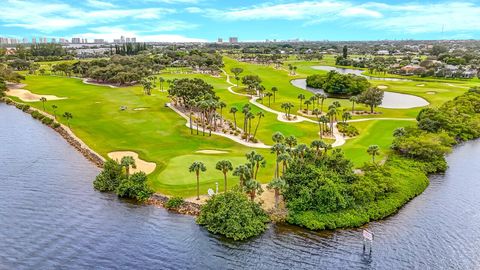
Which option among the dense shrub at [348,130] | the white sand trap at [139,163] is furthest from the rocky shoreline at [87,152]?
the dense shrub at [348,130]

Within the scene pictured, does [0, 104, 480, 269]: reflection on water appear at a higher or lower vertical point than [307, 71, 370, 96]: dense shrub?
lower

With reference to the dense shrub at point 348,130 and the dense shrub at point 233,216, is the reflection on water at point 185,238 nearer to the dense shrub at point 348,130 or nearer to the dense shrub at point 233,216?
the dense shrub at point 233,216

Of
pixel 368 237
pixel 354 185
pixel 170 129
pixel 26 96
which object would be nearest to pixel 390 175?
pixel 354 185

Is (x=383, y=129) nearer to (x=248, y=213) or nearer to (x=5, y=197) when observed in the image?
(x=248, y=213)

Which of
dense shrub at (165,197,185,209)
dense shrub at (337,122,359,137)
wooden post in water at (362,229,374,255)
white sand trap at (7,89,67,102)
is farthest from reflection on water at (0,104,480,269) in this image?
white sand trap at (7,89,67,102)

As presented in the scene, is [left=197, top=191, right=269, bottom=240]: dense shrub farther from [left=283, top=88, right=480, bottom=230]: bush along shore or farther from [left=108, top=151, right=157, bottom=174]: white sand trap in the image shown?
[left=108, top=151, right=157, bottom=174]: white sand trap

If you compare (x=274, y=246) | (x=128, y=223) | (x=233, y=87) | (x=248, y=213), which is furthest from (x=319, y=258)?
(x=233, y=87)
